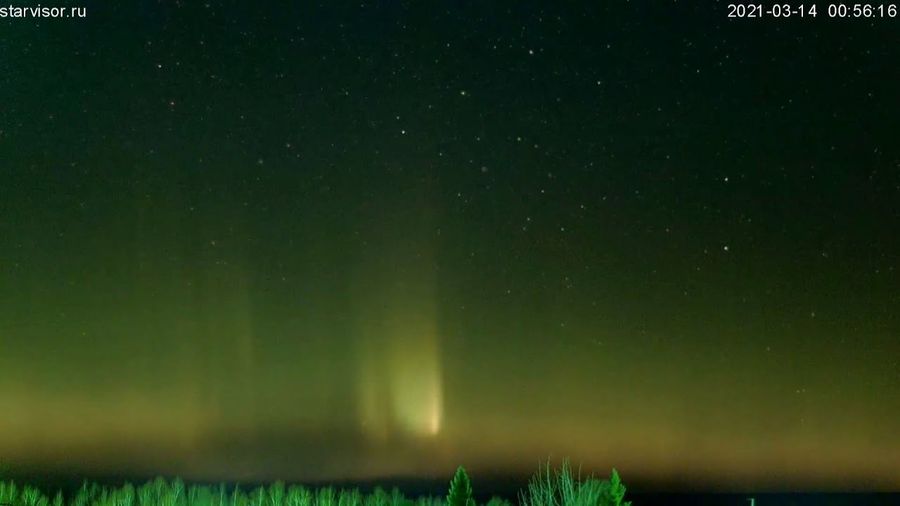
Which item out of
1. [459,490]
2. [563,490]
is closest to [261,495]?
[459,490]

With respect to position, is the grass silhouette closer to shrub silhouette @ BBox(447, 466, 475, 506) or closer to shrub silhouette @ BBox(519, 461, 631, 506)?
shrub silhouette @ BBox(519, 461, 631, 506)

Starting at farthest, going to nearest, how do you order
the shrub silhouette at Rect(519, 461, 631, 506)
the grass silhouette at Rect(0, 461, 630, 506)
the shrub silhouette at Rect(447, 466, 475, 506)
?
the grass silhouette at Rect(0, 461, 630, 506) → the shrub silhouette at Rect(519, 461, 631, 506) → the shrub silhouette at Rect(447, 466, 475, 506)

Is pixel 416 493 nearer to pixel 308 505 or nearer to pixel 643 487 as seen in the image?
pixel 308 505

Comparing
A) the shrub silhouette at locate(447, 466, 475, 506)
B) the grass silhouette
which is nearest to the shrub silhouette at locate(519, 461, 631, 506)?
the grass silhouette

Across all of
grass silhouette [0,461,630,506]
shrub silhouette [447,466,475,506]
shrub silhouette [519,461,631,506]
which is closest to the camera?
shrub silhouette [447,466,475,506]

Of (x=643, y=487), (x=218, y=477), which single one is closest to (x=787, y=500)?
(x=643, y=487)

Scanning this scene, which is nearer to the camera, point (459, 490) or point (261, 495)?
point (459, 490)

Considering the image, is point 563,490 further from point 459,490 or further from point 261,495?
point 261,495

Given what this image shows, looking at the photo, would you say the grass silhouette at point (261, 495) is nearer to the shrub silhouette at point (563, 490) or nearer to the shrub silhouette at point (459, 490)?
the shrub silhouette at point (563, 490)

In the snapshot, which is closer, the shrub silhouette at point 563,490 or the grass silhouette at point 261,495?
the shrub silhouette at point 563,490

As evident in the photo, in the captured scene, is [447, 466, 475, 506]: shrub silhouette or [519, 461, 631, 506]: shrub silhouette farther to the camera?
[519, 461, 631, 506]: shrub silhouette

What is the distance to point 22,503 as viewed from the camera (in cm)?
254

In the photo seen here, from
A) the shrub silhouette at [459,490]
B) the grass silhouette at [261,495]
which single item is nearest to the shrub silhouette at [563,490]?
the grass silhouette at [261,495]

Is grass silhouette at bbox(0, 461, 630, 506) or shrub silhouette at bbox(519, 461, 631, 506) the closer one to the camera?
shrub silhouette at bbox(519, 461, 631, 506)
